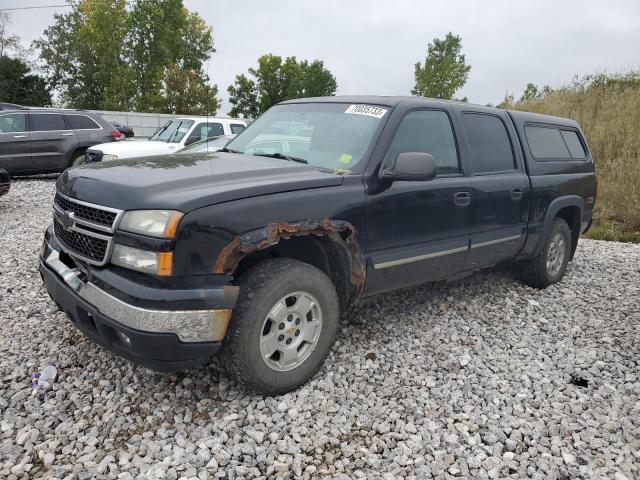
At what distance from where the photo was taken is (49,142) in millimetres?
11047

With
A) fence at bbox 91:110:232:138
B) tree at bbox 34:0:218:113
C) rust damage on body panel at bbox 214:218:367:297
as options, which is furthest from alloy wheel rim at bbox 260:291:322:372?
tree at bbox 34:0:218:113

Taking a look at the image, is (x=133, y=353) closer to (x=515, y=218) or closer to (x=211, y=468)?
(x=211, y=468)

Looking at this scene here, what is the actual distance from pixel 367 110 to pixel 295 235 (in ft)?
4.18

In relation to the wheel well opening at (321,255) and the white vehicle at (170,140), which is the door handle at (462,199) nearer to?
the wheel well opening at (321,255)

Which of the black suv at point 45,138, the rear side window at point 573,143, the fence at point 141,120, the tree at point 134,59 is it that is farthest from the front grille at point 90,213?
the tree at point 134,59

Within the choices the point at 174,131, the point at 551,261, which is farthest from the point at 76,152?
the point at 551,261

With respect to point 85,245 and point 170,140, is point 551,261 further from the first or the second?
point 170,140

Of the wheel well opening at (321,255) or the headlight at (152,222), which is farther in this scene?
the wheel well opening at (321,255)

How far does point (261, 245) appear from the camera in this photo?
262cm

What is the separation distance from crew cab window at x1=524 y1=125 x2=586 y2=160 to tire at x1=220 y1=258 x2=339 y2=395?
2.95m

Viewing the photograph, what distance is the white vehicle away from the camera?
915cm

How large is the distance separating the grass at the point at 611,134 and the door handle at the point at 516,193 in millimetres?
5457

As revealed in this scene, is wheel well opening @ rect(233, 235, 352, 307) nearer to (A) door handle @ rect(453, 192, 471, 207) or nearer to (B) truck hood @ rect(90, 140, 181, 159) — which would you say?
(A) door handle @ rect(453, 192, 471, 207)

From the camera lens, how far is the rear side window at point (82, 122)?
37.7 ft
